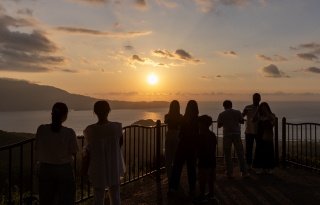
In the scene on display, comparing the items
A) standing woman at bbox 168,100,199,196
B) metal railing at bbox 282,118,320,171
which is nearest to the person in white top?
standing woman at bbox 168,100,199,196

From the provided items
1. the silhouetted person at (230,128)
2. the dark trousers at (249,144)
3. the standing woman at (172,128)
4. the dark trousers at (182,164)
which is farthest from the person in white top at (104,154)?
the dark trousers at (249,144)

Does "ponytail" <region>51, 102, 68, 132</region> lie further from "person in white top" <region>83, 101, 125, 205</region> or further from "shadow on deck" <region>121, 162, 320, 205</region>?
"shadow on deck" <region>121, 162, 320, 205</region>

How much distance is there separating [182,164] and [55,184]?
11.7ft

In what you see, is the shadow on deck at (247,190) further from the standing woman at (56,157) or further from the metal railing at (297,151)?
the standing woman at (56,157)

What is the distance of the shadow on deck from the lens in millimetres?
7827

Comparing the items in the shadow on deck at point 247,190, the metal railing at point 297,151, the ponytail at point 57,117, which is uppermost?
the ponytail at point 57,117

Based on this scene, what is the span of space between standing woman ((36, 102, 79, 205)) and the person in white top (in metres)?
0.63

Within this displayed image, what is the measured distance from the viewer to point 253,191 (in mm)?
8617

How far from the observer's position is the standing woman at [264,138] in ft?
34.4

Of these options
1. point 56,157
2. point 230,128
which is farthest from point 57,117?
point 230,128

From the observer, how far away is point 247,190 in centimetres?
872

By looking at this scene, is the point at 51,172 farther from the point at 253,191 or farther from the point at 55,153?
the point at 253,191

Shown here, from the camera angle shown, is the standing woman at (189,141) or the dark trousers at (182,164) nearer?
the standing woman at (189,141)

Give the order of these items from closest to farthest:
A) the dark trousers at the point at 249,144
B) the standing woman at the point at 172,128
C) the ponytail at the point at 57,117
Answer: the ponytail at the point at 57,117, the standing woman at the point at 172,128, the dark trousers at the point at 249,144
